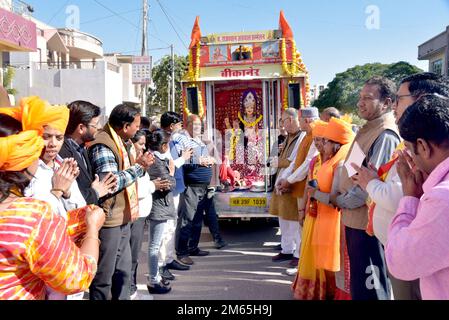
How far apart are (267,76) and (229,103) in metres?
1.14

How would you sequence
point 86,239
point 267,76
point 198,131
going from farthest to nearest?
point 267,76
point 198,131
point 86,239

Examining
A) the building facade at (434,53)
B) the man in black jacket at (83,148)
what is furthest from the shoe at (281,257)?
the building facade at (434,53)

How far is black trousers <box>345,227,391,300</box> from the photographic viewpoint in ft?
8.50

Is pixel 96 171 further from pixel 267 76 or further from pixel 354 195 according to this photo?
pixel 267 76

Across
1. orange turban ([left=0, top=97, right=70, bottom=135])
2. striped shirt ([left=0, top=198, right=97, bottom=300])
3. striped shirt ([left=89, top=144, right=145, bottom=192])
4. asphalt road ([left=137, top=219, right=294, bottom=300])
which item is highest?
orange turban ([left=0, top=97, right=70, bottom=135])

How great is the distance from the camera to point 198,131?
496 cm

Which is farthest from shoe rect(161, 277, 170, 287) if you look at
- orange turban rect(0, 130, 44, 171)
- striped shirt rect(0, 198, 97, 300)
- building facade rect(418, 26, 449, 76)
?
building facade rect(418, 26, 449, 76)

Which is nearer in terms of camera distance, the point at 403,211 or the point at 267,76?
the point at 403,211

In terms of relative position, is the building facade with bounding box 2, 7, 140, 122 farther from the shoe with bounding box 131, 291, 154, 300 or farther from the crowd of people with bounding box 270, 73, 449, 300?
the crowd of people with bounding box 270, 73, 449, 300

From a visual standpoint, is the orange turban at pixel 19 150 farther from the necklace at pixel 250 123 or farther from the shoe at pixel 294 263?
the necklace at pixel 250 123

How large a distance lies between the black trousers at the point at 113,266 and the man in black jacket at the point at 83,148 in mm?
343

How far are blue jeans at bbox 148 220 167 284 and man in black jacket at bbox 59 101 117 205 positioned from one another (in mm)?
1194
